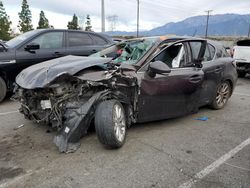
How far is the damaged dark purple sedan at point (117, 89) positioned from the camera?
3.16 m

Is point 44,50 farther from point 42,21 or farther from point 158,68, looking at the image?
point 42,21

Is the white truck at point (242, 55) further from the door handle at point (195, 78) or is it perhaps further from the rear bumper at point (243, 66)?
the door handle at point (195, 78)

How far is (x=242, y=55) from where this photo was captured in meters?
9.88

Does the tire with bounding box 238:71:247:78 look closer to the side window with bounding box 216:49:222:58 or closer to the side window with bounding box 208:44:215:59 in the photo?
the side window with bounding box 216:49:222:58

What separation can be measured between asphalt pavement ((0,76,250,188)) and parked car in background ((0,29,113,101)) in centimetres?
162

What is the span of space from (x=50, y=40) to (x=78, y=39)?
0.84 metres

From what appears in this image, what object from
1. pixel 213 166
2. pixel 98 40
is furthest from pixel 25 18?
pixel 213 166

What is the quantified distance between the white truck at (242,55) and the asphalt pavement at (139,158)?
20.6 ft

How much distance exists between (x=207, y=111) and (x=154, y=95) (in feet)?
6.86

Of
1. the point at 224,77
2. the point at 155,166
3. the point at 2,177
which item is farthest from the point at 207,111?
the point at 2,177

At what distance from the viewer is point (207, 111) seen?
528 cm

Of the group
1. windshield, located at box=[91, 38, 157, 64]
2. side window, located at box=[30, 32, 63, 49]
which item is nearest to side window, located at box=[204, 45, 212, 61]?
windshield, located at box=[91, 38, 157, 64]

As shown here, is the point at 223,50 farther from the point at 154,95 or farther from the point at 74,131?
the point at 74,131

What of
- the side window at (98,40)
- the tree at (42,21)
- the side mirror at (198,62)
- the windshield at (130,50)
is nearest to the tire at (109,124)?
the windshield at (130,50)
